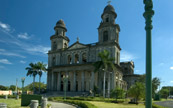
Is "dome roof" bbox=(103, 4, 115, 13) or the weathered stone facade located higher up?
"dome roof" bbox=(103, 4, 115, 13)

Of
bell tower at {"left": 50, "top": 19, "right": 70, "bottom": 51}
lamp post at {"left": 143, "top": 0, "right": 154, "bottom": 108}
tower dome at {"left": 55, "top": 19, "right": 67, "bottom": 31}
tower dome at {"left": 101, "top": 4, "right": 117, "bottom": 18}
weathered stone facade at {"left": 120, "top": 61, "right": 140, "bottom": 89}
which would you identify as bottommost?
weathered stone facade at {"left": 120, "top": 61, "right": 140, "bottom": 89}

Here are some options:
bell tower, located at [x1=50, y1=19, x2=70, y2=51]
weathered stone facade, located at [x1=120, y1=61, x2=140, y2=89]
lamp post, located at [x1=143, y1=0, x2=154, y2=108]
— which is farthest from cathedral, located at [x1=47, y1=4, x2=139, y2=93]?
lamp post, located at [x1=143, y1=0, x2=154, y2=108]

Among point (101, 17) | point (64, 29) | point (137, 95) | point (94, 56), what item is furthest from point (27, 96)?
point (64, 29)

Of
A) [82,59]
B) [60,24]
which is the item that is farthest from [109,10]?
[60,24]

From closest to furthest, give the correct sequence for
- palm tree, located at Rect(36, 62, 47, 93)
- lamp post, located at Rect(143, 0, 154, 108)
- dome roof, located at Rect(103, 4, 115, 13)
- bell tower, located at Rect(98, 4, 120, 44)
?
lamp post, located at Rect(143, 0, 154, 108), bell tower, located at Rect(98, 4, 120, 44), dome roof, located at Rect(103, 4, 115, 13), palm tree, located at Rect(36, 62, 47, 93)

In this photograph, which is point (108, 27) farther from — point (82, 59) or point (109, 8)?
point (82, 59)

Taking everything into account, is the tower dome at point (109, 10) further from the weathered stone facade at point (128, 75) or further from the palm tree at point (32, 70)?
the palm tree at point (32, 70)

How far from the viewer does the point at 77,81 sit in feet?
171

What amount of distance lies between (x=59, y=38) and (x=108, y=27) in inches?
795

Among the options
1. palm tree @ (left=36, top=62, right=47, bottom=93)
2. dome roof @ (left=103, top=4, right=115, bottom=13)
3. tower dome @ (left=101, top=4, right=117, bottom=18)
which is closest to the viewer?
tower dome @ (left=101, top=4, right=117, bottom=18)

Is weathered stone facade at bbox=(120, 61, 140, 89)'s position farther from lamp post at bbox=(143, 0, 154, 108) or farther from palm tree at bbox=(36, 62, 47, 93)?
lamp post at bbox=(143, 0, 154, 108)

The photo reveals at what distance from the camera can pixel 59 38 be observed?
59094 millimetres

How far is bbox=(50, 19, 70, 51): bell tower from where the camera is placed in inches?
2327

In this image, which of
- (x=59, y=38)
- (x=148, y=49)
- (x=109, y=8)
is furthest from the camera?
(x=59, y=38)
